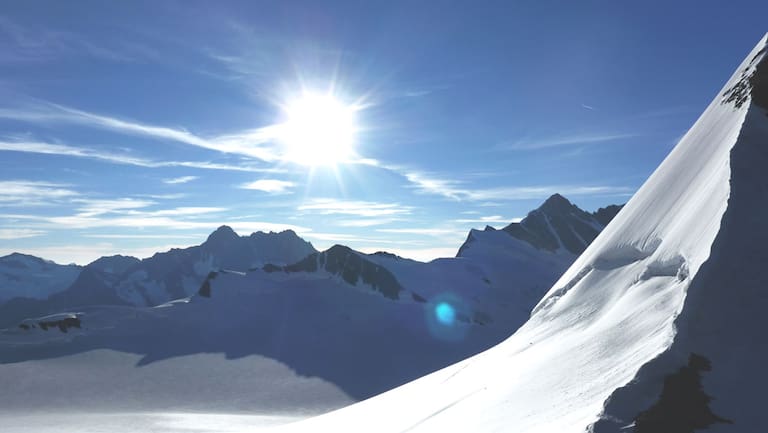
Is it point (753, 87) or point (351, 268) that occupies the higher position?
point (351, 268)

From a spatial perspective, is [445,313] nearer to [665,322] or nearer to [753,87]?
[753,87]

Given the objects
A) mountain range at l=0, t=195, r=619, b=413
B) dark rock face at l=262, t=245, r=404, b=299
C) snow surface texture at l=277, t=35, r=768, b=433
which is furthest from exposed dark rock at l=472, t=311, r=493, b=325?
snow surface texture at l=277, t=35, r=768, b=433

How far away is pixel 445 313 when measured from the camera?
13725 cm

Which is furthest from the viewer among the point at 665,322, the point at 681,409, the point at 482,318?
the point at 482,318

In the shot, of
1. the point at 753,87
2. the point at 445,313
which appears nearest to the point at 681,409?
the point at 753,87

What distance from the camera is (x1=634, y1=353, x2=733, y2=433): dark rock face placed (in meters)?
7.13

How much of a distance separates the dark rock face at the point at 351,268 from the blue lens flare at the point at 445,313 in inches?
522

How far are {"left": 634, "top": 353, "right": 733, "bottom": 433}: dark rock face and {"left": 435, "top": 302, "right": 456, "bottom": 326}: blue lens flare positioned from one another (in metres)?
125

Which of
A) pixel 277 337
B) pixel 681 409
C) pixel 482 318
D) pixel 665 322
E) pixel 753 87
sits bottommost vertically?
pixel 681 409

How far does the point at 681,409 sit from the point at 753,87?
974 cm

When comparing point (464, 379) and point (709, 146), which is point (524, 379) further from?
point (709, 146)

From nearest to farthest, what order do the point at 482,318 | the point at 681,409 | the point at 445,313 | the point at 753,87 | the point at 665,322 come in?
the point at 681,409 < the point at 665,322 < the point at 753,87 < the point at 445,313 < the point at 482,318

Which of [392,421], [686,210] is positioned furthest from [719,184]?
[392,421]

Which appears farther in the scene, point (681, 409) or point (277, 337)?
point (277, 337)
